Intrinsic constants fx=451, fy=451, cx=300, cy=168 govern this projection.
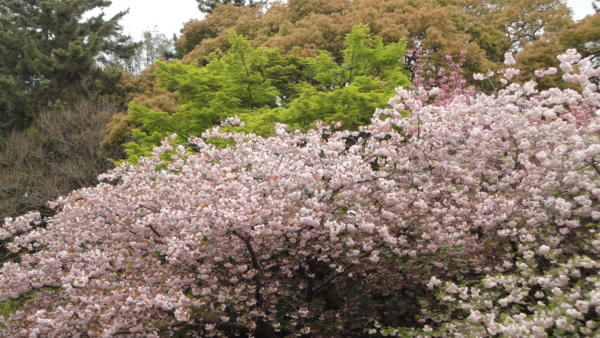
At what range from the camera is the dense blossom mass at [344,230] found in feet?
14.7

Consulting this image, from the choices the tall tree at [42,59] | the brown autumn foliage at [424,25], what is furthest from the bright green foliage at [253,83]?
the tall tree at [42,59]

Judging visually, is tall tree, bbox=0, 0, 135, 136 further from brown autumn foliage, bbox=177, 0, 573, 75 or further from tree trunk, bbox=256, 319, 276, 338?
tree trunk, bbox=256, 319, 276, 338

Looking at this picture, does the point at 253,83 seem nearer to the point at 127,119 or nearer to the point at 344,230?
the point at 127,119

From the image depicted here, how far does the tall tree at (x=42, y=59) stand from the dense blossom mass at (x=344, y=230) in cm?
1563

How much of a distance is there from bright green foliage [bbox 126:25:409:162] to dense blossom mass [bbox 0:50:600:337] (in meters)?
4.33

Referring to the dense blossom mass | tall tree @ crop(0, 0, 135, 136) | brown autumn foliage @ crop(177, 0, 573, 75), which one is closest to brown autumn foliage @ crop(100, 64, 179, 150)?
brown autumn foliage @ crop(177, 0, 573, 75)

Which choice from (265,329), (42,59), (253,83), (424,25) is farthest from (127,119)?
(265,329)

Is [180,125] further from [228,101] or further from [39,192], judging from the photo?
[39,192]

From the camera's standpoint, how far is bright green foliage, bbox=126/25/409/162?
34.4 ft

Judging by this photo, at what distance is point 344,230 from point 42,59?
1865 centimetres

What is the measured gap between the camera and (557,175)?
469 cm

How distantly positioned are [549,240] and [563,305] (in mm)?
1037

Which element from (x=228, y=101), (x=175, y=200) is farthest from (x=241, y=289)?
(x=228, y=101)

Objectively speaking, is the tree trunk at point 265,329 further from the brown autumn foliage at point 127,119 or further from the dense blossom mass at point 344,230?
the brown autumn foliage at point 127,119
